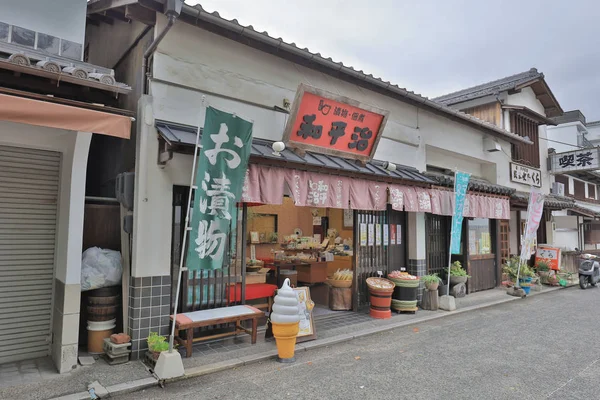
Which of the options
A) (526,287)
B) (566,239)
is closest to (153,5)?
(526,287)

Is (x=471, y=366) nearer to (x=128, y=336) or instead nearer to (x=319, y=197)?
(x=319, y=197)

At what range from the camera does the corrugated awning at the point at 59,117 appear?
183 inches

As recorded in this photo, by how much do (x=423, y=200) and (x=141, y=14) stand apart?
7.96 meters

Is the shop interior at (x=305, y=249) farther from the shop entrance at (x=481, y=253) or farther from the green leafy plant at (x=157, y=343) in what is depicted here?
the shop entrance at (x=481, y=253)

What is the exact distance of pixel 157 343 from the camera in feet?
19.5

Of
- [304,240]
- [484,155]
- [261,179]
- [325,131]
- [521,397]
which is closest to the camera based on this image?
[521,397]

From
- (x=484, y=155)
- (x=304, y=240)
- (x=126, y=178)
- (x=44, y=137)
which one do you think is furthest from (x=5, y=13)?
(x=484, y=155)

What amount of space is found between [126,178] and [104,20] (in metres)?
4.74

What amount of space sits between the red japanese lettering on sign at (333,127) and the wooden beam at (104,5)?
351cm

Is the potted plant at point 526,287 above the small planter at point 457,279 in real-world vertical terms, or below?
below

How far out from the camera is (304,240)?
14031mm

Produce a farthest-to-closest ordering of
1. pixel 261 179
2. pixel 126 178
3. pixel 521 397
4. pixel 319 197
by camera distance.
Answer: pixel 319 197 → pixel 261 179 → pixel 126 178 → pixel 521 397

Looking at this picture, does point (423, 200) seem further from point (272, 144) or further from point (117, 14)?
point (117, 14)

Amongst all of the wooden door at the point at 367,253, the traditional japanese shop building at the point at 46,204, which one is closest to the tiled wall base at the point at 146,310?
the traditional japanese shop building at the point at 46,204
